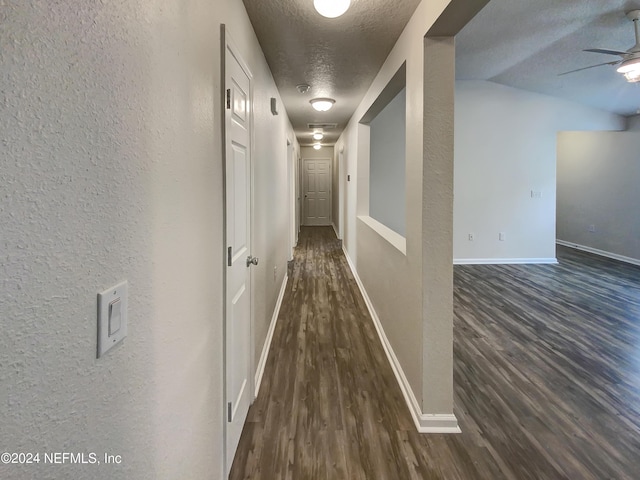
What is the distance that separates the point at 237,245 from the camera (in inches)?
69.9

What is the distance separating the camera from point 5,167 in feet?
1.36

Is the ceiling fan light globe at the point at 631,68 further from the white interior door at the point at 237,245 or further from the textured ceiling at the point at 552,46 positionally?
the white interior door at the point at 237,245

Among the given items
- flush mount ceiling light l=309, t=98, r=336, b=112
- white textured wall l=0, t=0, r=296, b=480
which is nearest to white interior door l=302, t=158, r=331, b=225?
flush mount ceiling light l=309, t=98, r=336, b=112

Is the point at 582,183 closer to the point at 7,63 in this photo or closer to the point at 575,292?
the point at 575,292

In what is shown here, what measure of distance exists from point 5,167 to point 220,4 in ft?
4.53

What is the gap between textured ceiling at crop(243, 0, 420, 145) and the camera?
2.03 m

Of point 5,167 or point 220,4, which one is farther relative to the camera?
point 220,4

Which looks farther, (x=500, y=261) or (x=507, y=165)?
(x=500, y=261)

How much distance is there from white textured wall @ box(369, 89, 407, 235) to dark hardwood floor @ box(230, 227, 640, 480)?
262 cm

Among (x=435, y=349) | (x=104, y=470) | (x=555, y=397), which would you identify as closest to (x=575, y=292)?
(x=555, y=397)

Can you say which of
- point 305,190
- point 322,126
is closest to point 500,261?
point 322,126

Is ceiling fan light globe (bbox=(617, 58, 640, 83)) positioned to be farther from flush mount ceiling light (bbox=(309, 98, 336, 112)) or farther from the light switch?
the light switch

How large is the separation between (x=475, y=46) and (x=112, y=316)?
4.71m

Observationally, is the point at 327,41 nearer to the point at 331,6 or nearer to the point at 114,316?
the point at 331,6
